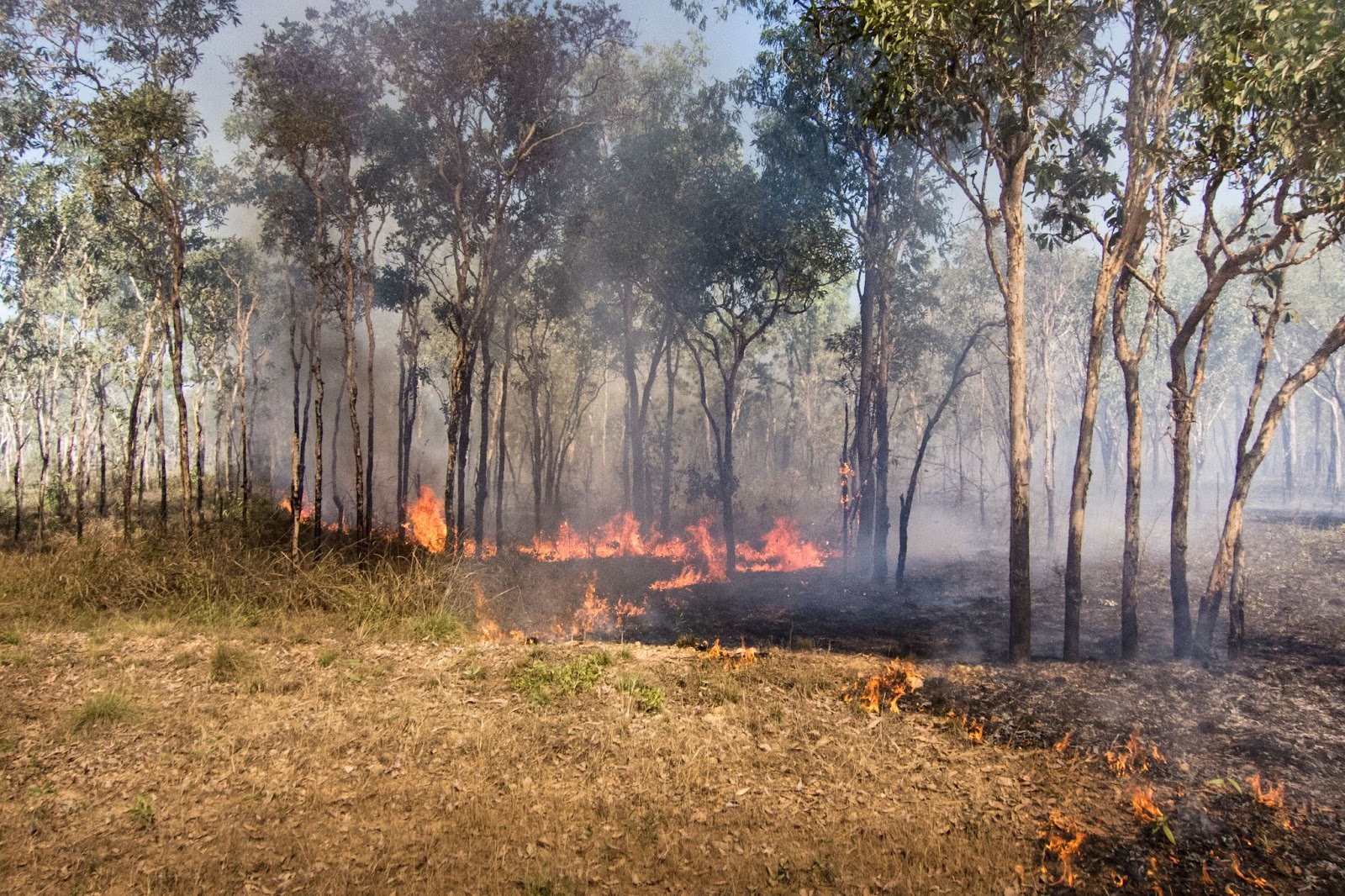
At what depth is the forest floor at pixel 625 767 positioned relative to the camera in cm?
634

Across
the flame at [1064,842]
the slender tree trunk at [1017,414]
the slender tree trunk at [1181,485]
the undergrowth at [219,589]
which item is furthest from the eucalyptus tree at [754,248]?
the flame at [1064,842]

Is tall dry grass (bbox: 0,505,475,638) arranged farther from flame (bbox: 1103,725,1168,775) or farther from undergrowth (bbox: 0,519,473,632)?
flame (bbox: 1103,725,1168,775)

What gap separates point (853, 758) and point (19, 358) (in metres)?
38.7

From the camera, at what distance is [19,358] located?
105ft

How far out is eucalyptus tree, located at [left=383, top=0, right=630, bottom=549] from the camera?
20.6 meters

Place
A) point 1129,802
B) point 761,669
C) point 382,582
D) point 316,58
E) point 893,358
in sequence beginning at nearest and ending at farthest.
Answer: point 1129,802 < point 761,669 < point 382,582 < point 316,58 < point 893,358

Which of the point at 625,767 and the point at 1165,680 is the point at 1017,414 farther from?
the point at 625,767

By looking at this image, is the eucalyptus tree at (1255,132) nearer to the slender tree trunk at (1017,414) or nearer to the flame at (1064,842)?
the slender tree trunk at (1017,414)

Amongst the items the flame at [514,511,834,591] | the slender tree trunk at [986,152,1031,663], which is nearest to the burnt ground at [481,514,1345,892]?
the slender tree trunk at [986,152,1031,663]

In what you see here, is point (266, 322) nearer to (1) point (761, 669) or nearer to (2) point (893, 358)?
(2) point (893, 358)

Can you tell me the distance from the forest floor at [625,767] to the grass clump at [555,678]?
5 centimetres

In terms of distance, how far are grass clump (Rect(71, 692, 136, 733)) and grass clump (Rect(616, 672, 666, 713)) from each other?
5.74 m

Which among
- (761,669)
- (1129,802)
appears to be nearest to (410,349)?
(761,669)

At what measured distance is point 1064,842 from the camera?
6.58 metres
